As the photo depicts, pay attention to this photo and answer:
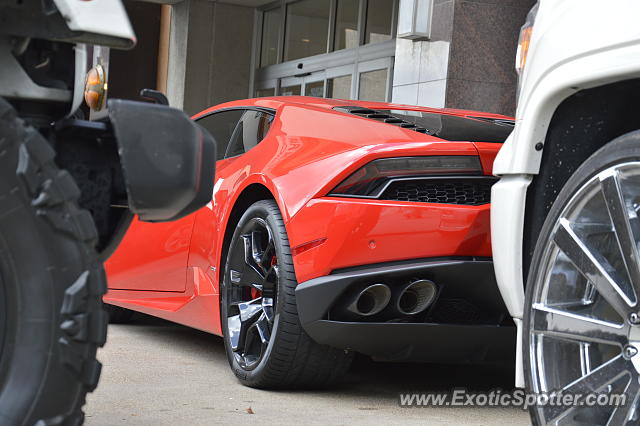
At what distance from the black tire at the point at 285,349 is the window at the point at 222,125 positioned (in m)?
0.98

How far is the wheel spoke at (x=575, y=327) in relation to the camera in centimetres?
266

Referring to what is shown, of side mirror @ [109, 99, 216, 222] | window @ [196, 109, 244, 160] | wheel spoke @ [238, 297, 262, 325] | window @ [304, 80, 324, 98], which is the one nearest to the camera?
side mirror @ [109, 99, 216, 222]

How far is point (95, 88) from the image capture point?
2.61 m

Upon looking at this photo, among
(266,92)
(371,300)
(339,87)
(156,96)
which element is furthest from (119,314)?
(266,92)

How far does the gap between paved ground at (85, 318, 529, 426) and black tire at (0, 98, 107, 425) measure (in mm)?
1749

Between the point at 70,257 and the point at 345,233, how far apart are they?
2.01 metres

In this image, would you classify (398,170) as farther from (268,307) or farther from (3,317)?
(3,317)

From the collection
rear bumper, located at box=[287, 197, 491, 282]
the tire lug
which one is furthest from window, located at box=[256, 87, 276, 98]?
the tire lug

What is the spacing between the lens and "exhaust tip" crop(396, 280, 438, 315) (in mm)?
3828

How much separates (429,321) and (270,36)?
15.0 m

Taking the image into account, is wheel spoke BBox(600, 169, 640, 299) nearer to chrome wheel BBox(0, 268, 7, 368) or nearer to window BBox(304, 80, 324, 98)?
chrome wheel BBox(0, 268, 7, 368)

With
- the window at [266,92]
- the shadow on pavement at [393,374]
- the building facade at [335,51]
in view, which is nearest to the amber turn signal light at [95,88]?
the shadow on pavement at [393,374]

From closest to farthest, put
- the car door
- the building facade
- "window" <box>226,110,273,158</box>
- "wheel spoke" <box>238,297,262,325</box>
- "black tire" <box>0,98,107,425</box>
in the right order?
"black tire" <box>0,98,107,425</box>, "wheel spoke" <box>238,297,262,325</box>, "window" <box>226,110,273,158</box>, the car door, the building facade

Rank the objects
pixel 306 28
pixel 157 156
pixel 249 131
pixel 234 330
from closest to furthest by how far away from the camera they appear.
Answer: pixel 157 156
pixel 234 330
pixel 249 131
pixel 306 28
